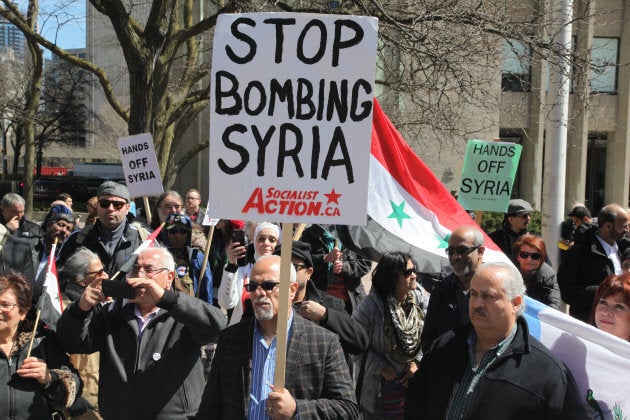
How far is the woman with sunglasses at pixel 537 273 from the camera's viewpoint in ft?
17.3

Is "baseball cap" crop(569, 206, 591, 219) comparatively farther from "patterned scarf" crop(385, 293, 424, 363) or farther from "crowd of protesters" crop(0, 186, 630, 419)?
"patterned scarf" crop(385, 293, 424, 363)

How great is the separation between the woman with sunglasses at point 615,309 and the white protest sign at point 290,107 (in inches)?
58.2

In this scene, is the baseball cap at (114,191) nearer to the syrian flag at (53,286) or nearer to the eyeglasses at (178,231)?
the eyeglasses at (178,231)

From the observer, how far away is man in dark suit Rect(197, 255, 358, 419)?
3240 mm

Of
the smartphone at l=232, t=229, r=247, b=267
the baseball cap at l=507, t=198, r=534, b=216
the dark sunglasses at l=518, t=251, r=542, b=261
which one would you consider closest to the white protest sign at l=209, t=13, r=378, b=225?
the smartphone at l=232, t=229, r=247, b=267

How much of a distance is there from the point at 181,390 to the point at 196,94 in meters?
11.1

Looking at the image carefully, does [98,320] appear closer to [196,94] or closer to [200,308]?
[200,308]

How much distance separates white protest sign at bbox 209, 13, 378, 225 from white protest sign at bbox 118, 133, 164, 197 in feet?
12.9

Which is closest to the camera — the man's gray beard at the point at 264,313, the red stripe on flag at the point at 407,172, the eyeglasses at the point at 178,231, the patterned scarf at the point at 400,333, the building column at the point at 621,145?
the man's gray beard at the point at 264,313

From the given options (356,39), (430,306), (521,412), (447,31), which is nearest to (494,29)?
(447,31)

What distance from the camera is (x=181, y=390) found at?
145 inches

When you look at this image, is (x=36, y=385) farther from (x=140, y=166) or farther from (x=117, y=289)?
(x=140, y=166)

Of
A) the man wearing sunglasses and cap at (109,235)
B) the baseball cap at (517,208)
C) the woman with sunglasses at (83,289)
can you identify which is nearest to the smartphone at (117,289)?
the woman with sunglasses at (83,289)

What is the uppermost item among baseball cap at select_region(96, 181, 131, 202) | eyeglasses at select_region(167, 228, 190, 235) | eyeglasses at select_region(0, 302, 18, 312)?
baseball cap at select_region(96, 181, 131, 202)
